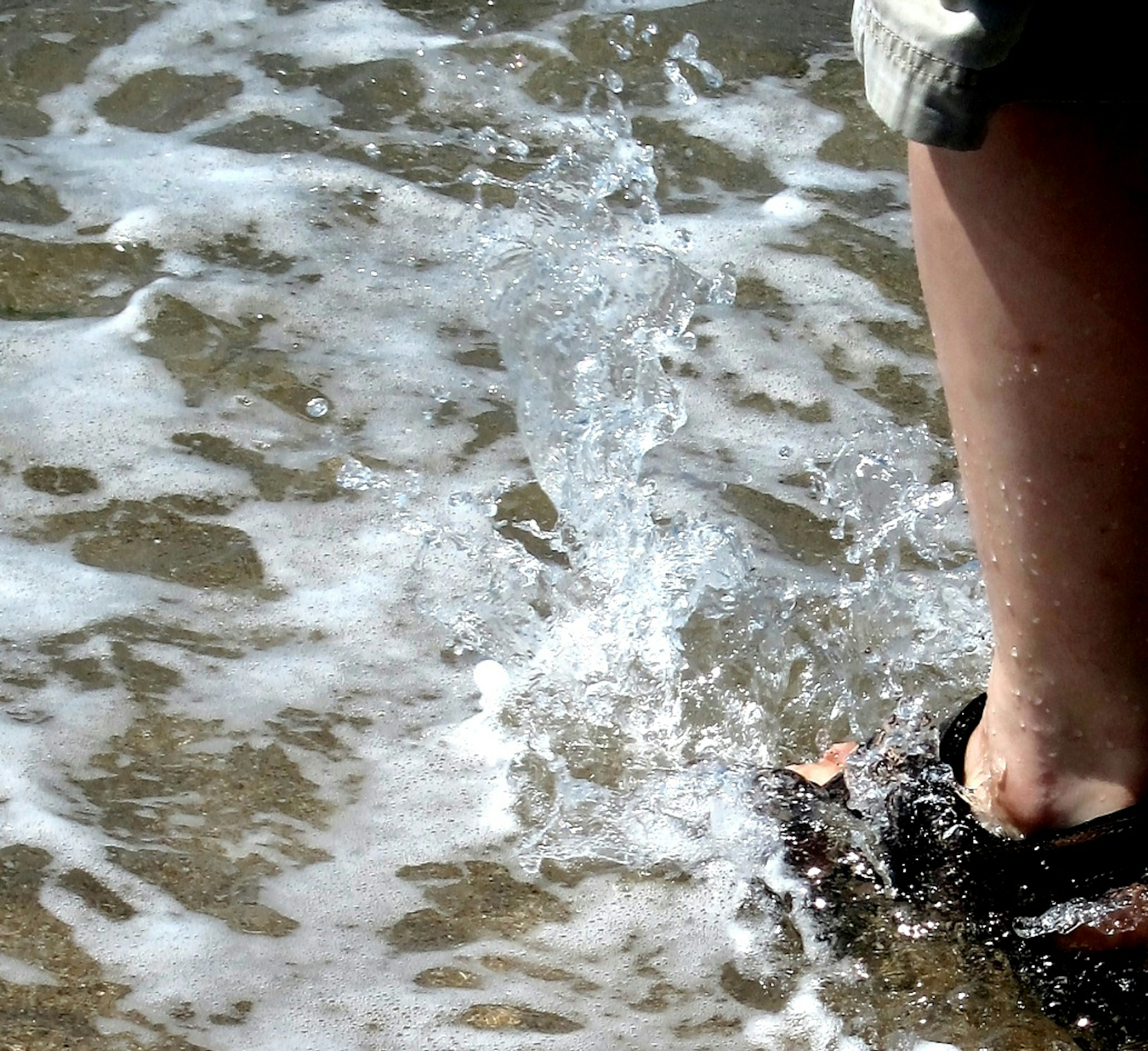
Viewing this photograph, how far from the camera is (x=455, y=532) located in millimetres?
2270

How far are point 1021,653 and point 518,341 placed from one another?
4.19ft

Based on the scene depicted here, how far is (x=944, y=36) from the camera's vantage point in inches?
47.1

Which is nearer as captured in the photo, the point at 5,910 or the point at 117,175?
the point at 5,910

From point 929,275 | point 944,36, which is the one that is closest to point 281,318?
point 929,275

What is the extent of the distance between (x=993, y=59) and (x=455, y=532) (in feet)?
4.05

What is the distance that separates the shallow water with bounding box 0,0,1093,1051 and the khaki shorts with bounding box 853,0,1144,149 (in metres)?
0.82

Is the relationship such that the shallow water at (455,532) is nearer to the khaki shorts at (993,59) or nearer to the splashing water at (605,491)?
the splashing water at (605,491)

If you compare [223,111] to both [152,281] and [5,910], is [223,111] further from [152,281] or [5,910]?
[5,910]

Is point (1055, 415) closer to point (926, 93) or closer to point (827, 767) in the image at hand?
point (926, 93)

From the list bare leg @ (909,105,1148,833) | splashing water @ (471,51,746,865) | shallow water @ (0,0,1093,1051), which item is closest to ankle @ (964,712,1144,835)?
bare leg @ (909,105,1148,833)

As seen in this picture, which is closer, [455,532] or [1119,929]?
[1119,929]

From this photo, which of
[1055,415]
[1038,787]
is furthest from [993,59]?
[1038,787]

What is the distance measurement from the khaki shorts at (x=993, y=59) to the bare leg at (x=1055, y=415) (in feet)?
0.16

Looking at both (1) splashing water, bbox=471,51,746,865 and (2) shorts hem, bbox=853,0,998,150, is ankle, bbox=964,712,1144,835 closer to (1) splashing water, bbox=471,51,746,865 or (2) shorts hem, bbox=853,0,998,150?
(1) splashing water, bbox=471,51,746,865
